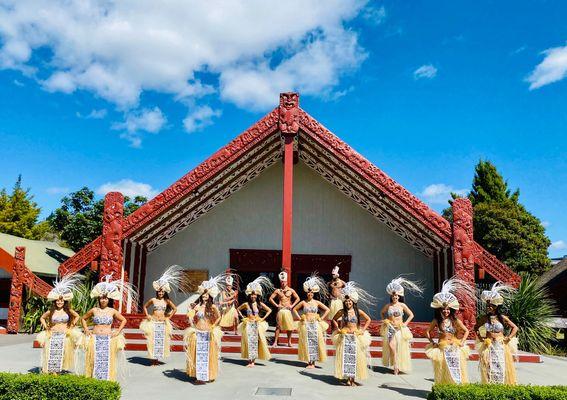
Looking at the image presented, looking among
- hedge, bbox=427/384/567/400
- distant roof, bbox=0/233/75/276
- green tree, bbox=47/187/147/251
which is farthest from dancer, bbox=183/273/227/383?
green tree, bbox=47/187/147/251

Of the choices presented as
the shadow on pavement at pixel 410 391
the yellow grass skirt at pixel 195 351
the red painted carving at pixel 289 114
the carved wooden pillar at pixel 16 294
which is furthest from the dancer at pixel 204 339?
the carved wooden pillar at pixel 16 294

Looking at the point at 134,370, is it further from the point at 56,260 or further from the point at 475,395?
the point at 56,260

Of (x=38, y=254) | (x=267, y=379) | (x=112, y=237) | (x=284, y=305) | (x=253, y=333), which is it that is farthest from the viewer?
(x=38, y=254)

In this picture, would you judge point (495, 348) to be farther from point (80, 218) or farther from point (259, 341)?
point (80, 218)

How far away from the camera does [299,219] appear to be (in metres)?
15.9

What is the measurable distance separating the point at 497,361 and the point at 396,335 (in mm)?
1951

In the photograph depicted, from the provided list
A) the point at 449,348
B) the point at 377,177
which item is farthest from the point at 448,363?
the point at 377,177

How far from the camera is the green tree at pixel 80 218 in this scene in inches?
939

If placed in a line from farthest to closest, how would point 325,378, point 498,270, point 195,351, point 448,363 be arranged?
1. point 498,270
2. point 325,378
3. point 195,351
4. point 448,363

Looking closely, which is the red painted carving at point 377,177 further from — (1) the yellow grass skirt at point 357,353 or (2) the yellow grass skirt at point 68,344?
(2) the yellow grass skirt at point 68,344

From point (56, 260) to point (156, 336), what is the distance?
36.6 feet

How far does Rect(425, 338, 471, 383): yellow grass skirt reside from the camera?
7.00 meters

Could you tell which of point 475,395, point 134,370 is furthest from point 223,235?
point 475,395

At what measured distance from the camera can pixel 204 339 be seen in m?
7.69
